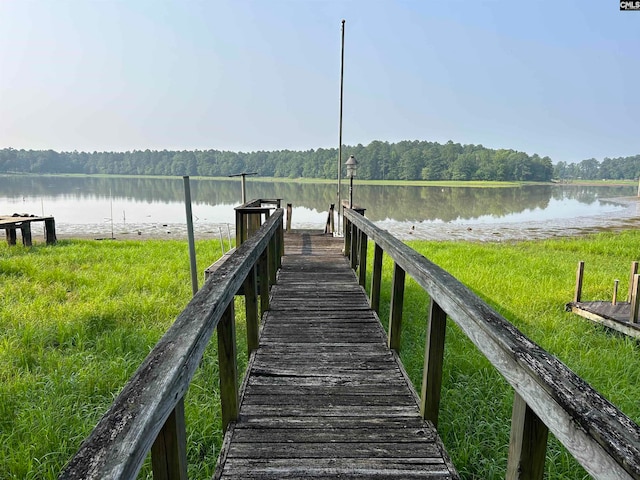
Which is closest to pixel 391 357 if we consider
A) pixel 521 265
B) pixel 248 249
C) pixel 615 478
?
pixel 248 249

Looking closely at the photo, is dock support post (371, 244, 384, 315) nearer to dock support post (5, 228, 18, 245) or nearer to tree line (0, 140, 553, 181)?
dock support post (5, 228, 18, 245)

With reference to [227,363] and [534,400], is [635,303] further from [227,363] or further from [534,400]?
[227,363]

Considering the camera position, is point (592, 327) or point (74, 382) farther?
point (592, 327)

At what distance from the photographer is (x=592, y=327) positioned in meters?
5.50

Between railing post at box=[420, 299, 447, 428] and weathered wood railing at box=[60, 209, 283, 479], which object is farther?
railing post at box=[420, 299, 447, 428]

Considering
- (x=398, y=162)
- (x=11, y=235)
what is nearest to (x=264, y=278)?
(x=11, y=235)

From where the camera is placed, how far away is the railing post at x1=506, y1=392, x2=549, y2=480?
1.23 meters

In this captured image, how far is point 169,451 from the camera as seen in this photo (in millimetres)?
1251

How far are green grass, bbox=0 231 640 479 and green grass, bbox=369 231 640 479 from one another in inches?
0.6

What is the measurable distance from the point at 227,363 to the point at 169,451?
0.84 meters

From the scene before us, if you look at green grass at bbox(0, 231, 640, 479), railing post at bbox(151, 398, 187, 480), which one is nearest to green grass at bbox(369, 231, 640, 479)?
green grass at bbox(0, 231, 640, 479)

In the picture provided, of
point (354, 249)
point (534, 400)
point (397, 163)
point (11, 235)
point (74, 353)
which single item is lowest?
point (74, 353)

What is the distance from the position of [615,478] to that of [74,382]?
A: 4.01 m

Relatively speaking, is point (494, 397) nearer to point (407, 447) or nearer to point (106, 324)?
point (407, 447)
